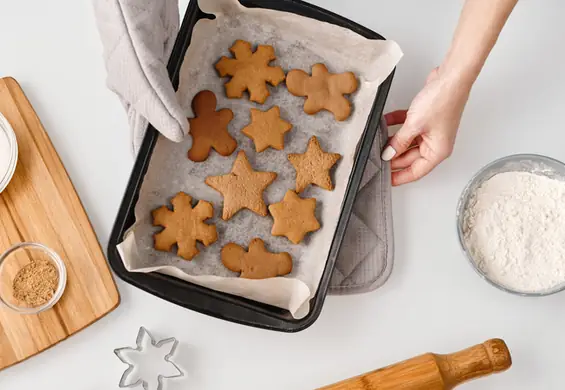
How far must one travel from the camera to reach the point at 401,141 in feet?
2.99

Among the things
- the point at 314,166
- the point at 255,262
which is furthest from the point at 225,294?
the point at 314,166

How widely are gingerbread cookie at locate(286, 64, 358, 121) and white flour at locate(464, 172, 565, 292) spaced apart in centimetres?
25

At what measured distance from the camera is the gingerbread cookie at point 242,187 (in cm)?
92

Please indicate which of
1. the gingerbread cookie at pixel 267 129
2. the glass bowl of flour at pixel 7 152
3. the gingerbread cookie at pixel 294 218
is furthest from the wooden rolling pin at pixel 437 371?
the glass bowl of flour at pixel 7 152

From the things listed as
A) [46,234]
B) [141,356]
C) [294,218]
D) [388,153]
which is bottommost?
[141,356]

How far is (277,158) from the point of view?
954 mm

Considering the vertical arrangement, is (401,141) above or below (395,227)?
above

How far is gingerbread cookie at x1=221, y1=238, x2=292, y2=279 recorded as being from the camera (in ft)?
2.94

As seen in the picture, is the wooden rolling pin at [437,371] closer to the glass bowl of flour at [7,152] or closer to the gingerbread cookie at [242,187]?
the gingerbread cookie at [242,187]

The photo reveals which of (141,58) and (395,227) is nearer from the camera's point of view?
(141,58)

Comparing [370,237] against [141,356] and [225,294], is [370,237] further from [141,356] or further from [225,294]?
[141,356]

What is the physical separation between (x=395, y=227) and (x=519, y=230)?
0.18 meters

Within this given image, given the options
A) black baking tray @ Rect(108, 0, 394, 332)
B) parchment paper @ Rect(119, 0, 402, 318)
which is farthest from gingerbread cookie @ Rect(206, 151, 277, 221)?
black baking tray @ Rect(108, 0, 394, 332)

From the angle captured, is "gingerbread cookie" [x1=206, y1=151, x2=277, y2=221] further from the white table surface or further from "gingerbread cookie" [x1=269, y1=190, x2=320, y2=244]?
the white table surface
